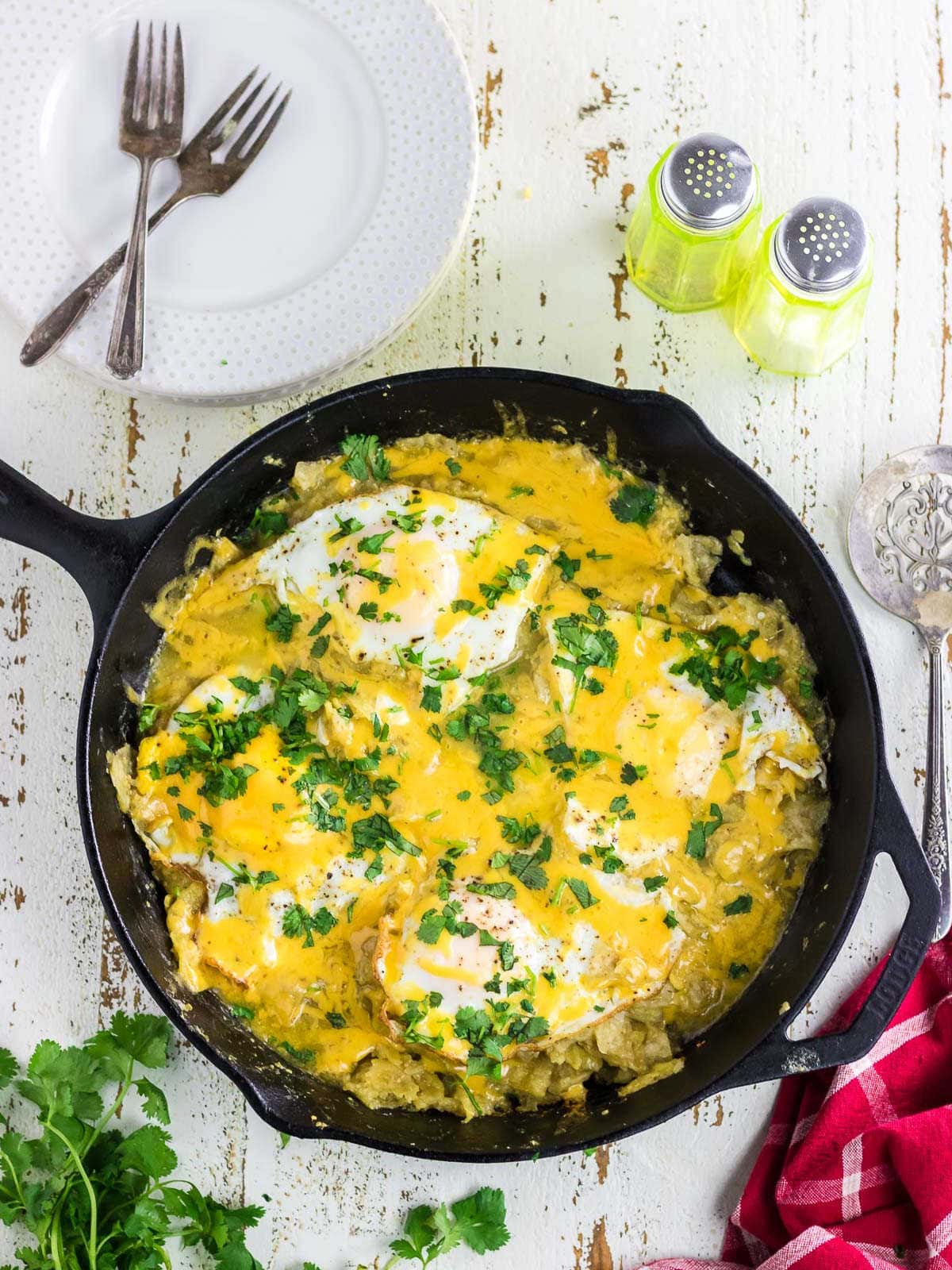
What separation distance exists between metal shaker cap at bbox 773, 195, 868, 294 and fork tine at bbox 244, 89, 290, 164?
1.61m

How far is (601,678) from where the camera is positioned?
143 inches

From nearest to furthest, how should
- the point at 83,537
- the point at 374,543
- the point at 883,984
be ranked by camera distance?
1. the point at 883,984
2. the point at 83,537
3. the point at 374,543

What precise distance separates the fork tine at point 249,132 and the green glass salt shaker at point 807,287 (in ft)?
5.25

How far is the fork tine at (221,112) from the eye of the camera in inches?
149

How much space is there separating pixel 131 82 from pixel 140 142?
0.67 feet

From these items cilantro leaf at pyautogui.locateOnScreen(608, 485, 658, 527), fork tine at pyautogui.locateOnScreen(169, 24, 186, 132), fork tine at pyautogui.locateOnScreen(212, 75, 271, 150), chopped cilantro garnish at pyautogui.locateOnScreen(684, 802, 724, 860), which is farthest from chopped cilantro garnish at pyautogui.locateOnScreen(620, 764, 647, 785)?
fork tine at pyautogui.locateOnScreen(169, 24, 186, 132)

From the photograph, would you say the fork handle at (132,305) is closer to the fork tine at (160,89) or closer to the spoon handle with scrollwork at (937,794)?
the fork tine at (160,89)

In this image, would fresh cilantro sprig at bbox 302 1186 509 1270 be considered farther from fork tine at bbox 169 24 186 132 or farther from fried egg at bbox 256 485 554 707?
fork tine at bbox 169 24 186 132

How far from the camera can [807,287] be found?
139 inches

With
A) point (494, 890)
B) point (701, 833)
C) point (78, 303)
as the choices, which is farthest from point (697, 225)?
point (494, 890)

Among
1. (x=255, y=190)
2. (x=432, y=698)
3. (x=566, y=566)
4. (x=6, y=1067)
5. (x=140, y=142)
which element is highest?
(x=140, y=142)

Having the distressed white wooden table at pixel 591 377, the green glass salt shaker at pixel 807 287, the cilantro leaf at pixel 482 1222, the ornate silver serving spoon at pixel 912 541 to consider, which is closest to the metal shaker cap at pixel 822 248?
the green glass salt shaker at pixel 807 287

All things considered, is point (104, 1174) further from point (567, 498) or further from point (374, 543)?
point (567, 498)

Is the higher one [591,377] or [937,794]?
[591,377]
